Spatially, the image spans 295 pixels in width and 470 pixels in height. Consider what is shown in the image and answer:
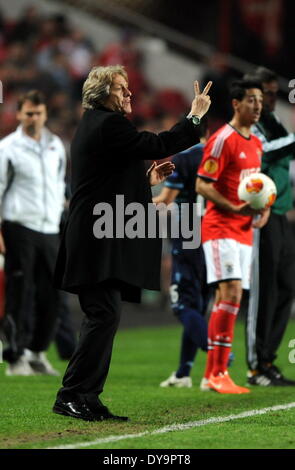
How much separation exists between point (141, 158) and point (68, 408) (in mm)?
1557

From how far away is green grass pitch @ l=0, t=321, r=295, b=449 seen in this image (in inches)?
247

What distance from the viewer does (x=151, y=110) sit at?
21188 mm

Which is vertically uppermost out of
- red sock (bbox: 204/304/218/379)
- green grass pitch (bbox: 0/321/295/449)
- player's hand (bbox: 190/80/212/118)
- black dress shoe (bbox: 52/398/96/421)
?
player's hand (bbox: 190/80/212/118)

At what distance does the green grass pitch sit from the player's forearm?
140cm

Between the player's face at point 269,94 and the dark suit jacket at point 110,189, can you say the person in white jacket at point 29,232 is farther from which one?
the dark suit jacket at point 110,189

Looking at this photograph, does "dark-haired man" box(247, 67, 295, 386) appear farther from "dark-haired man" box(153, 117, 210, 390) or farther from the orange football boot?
the orange football boot

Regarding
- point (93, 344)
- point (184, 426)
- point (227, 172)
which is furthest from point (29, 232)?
point (184, 426)

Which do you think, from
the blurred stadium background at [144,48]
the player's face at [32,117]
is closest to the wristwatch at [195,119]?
the player's face at [32,117]

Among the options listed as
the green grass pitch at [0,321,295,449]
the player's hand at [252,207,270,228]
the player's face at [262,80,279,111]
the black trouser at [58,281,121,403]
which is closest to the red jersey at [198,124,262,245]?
the player's hand at [252,207,270,228]

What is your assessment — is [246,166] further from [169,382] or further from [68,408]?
[68,408]

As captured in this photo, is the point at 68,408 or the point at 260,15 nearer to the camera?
the point at 68,408

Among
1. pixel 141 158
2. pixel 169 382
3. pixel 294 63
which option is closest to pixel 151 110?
pixel 294 63

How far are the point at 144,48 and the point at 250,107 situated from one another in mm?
13649

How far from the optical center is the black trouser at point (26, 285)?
10.6 meters
